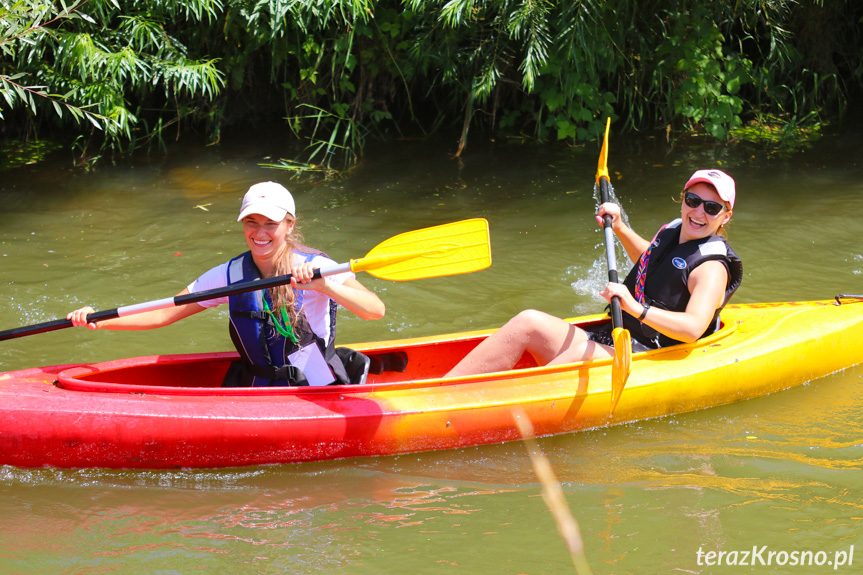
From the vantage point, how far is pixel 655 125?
785 cm

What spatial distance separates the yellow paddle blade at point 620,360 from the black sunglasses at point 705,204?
1.87 ft

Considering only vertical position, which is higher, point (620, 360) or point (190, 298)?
point (190, 298)

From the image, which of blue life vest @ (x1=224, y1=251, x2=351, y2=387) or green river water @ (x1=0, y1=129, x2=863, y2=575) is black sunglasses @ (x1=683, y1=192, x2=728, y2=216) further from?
blue life vest @ (x1=224, y1=251, x2=351, y2=387)

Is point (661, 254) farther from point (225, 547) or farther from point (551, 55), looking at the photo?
point (551, 55)

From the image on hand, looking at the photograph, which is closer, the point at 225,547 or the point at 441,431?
the point at 225,547

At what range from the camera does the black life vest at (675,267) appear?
3.19 meters

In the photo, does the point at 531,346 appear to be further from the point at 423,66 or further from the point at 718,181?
the point at 423,66

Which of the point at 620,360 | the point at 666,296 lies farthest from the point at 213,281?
the point at 666,296

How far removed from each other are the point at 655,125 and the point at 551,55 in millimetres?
1712

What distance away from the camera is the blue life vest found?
296 centimetres

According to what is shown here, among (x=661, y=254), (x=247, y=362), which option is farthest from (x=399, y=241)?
(x=661, y=254)

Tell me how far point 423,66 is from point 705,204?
4.20 m

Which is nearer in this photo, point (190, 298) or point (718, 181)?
point (190, 298)

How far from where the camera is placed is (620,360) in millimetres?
3143
